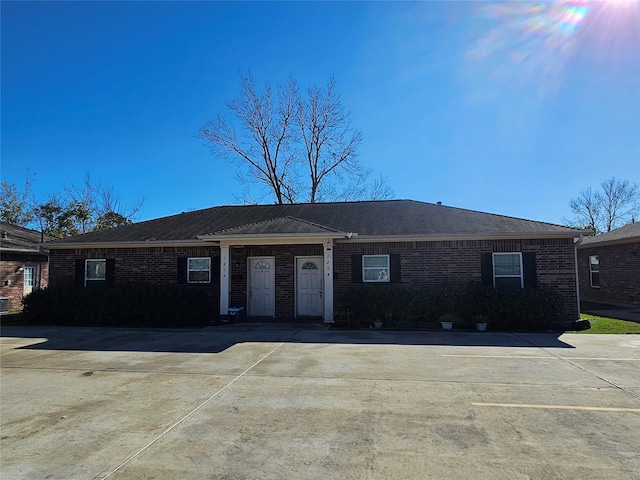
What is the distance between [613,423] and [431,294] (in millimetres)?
7901

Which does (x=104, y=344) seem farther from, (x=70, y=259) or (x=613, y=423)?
(x=613, y=423)

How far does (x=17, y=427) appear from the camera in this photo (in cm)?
466

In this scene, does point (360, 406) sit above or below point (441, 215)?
below

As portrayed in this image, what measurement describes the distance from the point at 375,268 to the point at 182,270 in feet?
22.7

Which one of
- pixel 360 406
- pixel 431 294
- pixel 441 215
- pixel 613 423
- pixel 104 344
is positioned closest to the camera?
pixel 613 423

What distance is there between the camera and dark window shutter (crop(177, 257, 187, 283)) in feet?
48.2

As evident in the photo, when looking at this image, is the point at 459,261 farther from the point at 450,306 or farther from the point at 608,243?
the point at 608,243

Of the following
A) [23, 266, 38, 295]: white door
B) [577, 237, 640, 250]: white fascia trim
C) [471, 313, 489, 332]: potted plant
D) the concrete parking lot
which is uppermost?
[577, 237, 640, 250]: white fascia trim

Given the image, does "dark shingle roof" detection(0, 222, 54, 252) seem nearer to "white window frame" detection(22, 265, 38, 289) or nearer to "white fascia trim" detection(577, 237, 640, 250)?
"white window frame" detection(22, 265, 38, 289)

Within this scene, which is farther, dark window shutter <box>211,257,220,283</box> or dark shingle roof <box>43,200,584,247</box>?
dark window shutter <box>211,257,220,283</box>

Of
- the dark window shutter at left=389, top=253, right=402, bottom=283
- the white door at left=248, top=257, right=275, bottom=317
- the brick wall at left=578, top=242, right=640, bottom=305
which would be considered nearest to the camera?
the dark window shutter at left=389, top=253, right=402, bottom=283

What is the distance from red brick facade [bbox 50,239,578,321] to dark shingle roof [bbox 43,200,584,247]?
44 centimetres

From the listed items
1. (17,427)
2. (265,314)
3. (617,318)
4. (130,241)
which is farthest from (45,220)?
(617,318)

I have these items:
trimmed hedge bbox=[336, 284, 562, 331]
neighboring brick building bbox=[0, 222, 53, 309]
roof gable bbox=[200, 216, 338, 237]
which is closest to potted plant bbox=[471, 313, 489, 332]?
trimmed hedge bbox=[336, 284, 562, 331]
